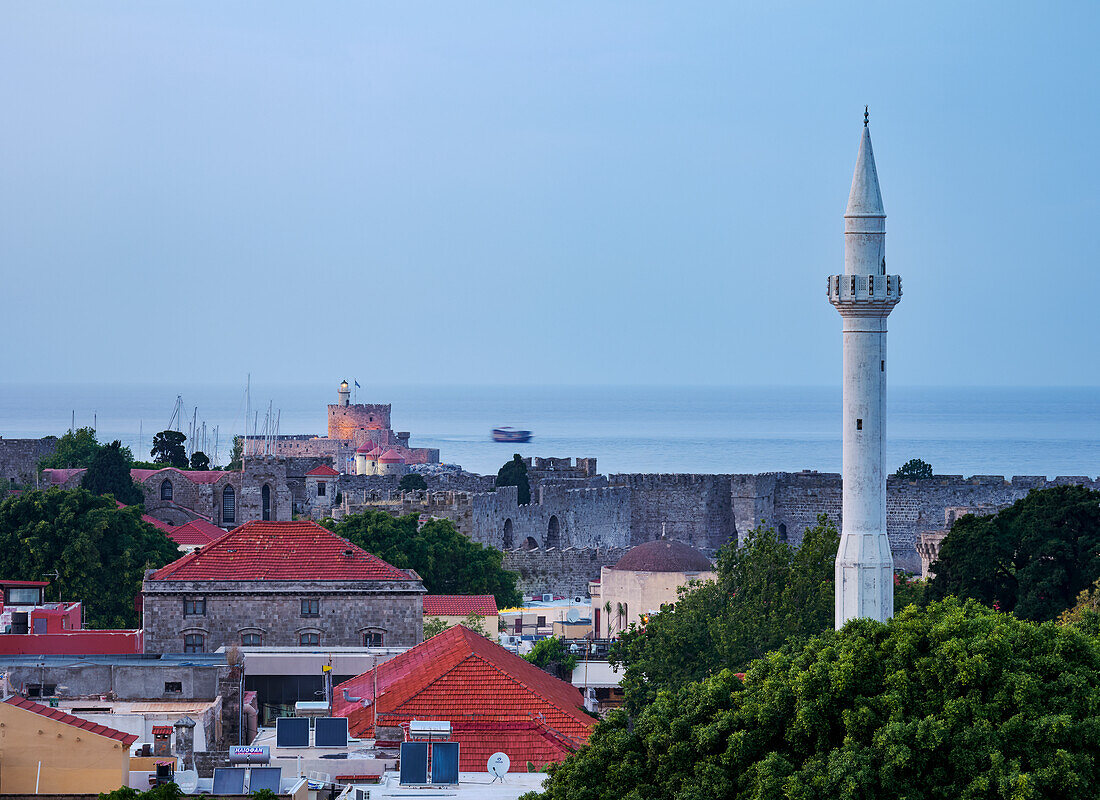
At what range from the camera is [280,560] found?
112 ft

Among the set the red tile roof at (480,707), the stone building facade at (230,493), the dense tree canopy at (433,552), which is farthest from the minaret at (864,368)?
the stone building facade at (230,493)

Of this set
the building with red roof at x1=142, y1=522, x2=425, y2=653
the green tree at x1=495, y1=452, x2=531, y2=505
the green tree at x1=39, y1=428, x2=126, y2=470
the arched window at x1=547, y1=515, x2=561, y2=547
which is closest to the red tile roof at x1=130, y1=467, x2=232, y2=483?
the green tree at x1=39, y1=428, x2=126, y2=470

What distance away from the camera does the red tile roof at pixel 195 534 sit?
4978cm

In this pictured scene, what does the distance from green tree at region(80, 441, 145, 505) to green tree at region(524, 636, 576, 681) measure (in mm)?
25103

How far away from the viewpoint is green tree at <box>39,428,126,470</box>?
227 feet

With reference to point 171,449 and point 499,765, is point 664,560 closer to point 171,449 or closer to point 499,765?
point 499,765

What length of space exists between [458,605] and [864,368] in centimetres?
940

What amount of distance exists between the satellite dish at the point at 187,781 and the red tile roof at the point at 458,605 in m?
17.1

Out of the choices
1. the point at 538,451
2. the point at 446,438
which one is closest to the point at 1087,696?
the point at 538,451

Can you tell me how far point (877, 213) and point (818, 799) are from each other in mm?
16779

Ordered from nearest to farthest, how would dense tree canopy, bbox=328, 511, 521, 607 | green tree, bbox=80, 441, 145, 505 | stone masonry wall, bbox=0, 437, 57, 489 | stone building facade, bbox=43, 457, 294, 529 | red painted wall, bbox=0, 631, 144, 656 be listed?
1. red painted wall, bbox=0, 631, 144, 656
2. dense tree canopy, bbox=328, 511, 521, 607
3. green tree, bbox=80, 441, 145, 505
4. stone building facade, bbox=43, 457, 294, 529
5. stone masonry wall, bbox=0, 437, 57, 489

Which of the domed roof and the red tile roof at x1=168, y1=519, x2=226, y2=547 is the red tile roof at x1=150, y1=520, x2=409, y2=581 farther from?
the red tile roof at x1=168, y1=519, x2=226, y2=547

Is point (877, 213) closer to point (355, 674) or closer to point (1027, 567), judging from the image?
point (1027, 567)

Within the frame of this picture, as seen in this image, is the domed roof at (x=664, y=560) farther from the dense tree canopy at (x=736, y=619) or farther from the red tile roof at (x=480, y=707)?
the red tile roof at (x=480, y=707)
